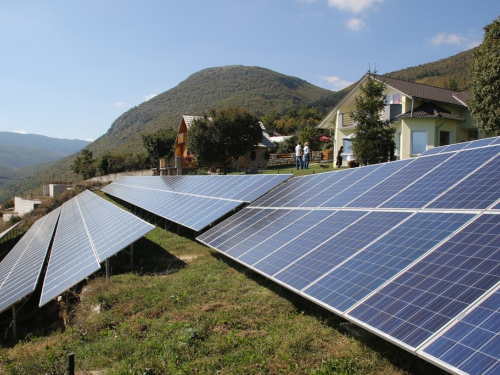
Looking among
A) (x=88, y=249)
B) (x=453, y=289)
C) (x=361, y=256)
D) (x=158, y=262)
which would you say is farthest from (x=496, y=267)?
(x=88, y=249)

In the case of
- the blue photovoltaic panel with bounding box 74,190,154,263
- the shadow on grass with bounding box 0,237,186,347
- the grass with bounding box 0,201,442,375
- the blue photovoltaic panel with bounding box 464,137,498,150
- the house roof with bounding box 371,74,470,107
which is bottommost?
the shadow on grass with bounding box 0,237,186,347

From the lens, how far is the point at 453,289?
4.92 metres

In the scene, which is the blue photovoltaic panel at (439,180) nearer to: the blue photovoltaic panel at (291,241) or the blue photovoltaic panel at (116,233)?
the blue photovoltaic panel at (291,241)

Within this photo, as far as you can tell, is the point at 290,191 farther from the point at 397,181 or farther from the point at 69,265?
the point at 69,265

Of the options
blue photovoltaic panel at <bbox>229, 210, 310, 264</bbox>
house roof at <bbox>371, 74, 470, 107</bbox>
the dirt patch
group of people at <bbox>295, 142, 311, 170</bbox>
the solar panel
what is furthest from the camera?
house roof at <bbox>371, 74, 470, 107</bbox>

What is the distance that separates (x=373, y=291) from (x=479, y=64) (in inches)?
935

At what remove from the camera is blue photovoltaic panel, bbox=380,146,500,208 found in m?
8.30

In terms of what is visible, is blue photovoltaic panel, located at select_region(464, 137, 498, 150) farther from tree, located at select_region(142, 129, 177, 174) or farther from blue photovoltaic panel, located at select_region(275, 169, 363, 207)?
tree, located at select_region(142, 129, 177, 174)

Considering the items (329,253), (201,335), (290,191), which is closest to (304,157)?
(290,191)

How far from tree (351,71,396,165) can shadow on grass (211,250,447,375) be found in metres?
18.5

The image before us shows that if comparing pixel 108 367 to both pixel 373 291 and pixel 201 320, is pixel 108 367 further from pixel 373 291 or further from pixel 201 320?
pixel 373 291

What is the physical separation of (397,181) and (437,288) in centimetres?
543

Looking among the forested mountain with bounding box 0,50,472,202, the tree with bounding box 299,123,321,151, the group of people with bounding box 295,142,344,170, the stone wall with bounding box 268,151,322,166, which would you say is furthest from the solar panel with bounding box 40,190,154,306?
the forested mountain with bounding box 0,50,472,202

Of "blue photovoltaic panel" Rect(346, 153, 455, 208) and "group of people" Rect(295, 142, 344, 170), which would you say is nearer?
"blue photovoltaic panel" Rect(346, 153, 455, 208)
